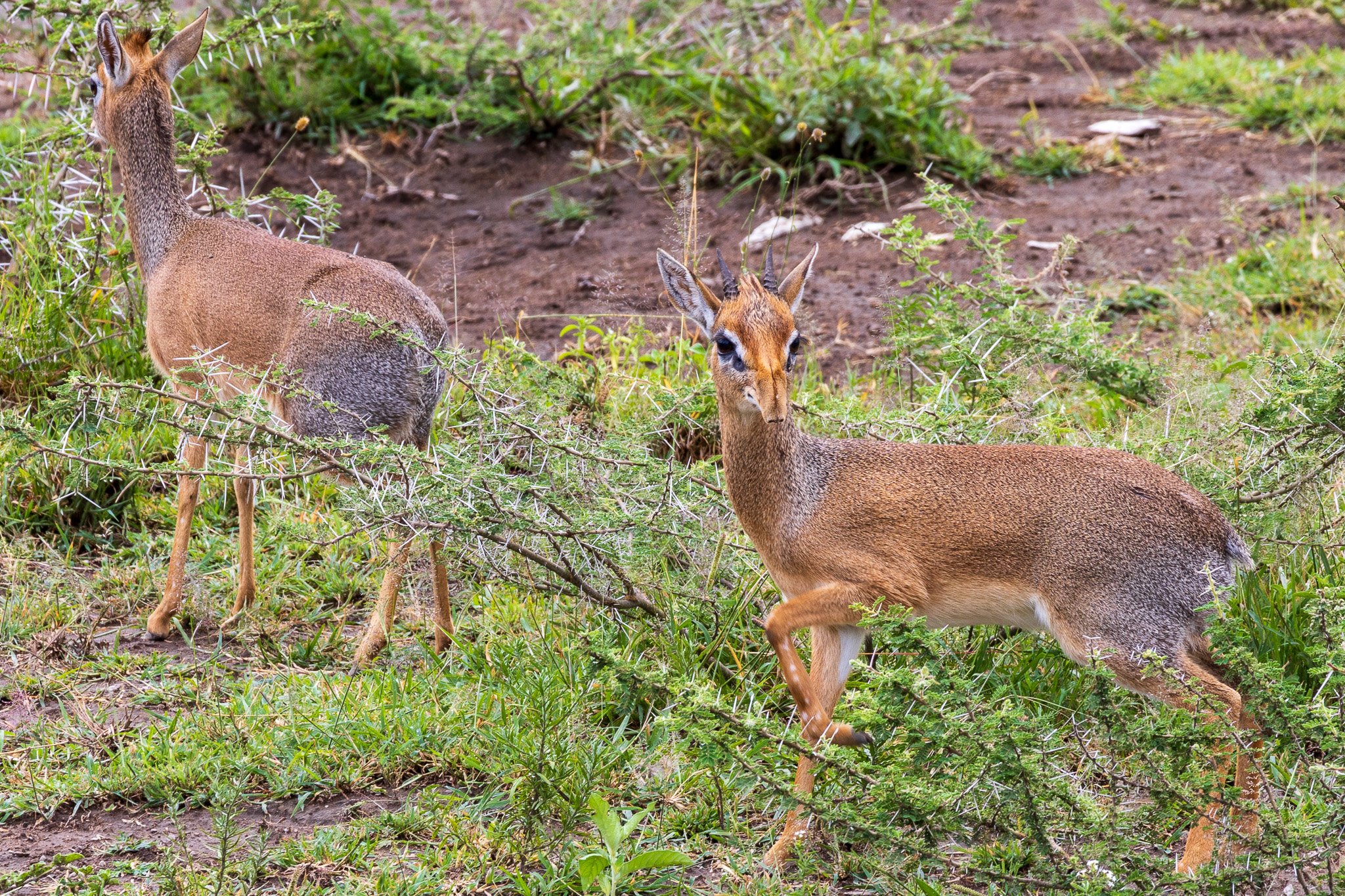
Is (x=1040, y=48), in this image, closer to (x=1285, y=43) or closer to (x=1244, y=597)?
(x=1285, y=43)

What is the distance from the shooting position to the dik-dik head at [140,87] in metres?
4.96

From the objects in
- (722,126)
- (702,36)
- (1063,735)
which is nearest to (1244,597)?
(1063,735)

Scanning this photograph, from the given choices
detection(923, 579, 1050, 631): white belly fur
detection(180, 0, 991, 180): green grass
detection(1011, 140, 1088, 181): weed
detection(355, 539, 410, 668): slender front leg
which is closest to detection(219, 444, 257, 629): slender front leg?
detection(355, 539, 410, 668): slender front leg

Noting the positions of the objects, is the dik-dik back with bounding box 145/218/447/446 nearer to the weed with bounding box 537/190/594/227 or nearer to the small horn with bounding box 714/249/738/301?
the small horn with bounding box 714/249/738/301

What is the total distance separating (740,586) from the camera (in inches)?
165

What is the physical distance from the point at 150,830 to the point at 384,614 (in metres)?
1.09

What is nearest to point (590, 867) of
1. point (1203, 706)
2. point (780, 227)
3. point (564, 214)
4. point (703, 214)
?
point (1203, 706)

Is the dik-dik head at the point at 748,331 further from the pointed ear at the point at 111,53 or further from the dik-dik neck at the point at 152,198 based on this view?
the pointed ear at the point at 111,53

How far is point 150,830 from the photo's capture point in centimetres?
346

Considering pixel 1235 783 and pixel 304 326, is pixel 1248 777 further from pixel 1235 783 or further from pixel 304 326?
pixel 304 326

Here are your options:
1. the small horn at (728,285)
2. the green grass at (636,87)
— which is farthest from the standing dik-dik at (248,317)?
the green grass at (636,87)

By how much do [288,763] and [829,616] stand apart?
4.65ft

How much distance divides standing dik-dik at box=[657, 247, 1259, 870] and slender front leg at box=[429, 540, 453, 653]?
109cm

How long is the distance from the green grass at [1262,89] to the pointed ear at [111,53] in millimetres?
5882
